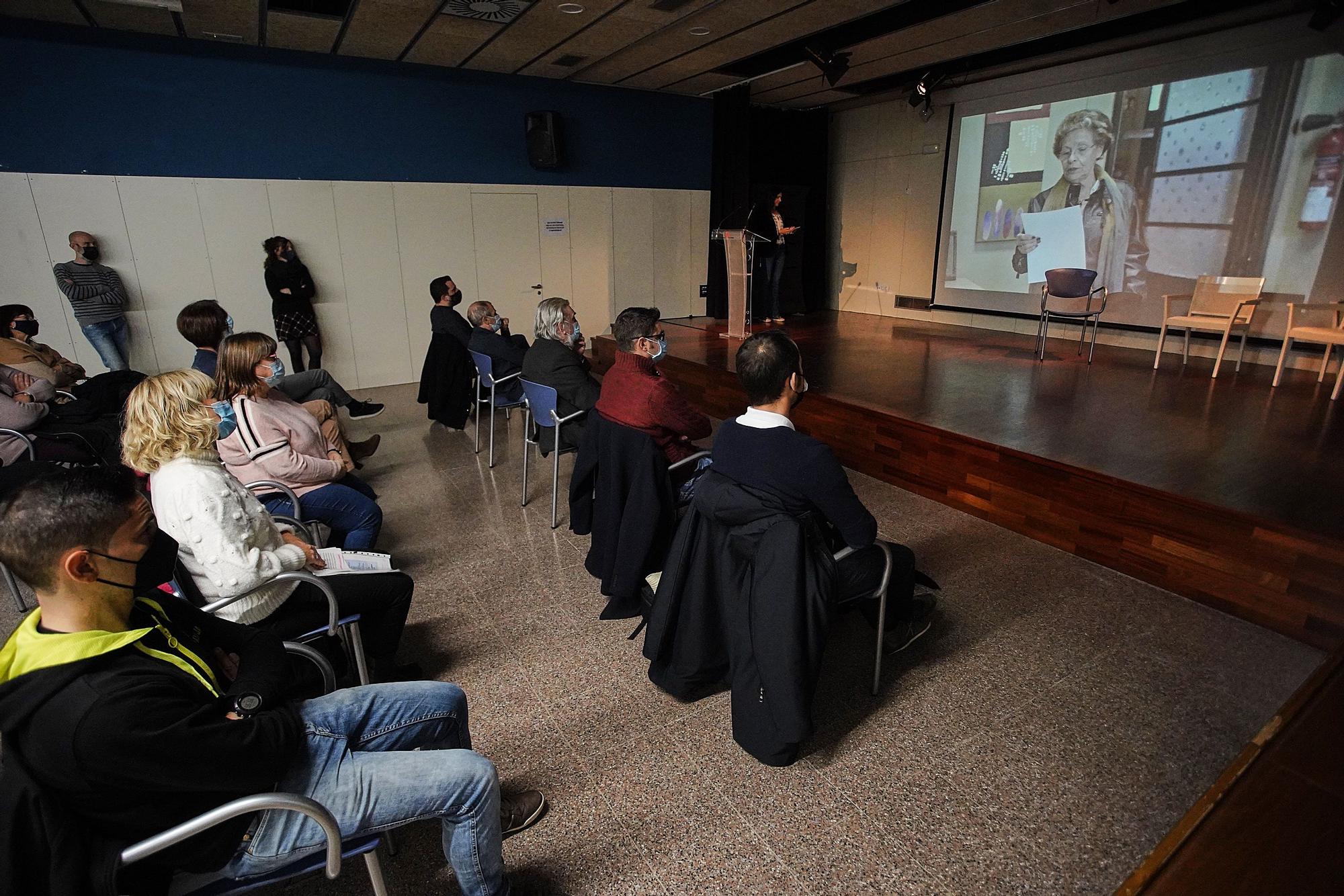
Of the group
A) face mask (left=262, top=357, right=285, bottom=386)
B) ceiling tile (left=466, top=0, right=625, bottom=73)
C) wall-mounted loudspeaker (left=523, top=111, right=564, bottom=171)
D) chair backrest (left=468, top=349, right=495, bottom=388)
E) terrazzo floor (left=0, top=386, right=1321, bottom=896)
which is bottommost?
terrazzo floor (left=0, top=386, right=1321, bottom=896)

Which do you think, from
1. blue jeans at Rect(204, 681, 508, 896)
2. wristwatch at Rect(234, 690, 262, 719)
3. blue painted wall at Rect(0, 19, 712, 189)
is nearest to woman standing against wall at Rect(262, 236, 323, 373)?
blue painted wall at Rect(0, 19, 712, 189)

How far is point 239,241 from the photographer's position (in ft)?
22.1

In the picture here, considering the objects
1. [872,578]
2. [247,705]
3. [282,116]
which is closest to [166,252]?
[282,116]

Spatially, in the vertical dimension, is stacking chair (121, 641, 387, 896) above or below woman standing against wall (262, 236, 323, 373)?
below

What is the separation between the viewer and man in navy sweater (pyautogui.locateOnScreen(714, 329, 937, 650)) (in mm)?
1998

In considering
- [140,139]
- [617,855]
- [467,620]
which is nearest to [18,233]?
[140,139]

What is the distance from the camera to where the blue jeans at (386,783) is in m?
1.27

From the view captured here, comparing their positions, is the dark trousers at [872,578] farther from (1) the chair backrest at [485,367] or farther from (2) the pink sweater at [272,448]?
(1) the chair backrest at [485,367]

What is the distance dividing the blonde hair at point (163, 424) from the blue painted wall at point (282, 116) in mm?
5976

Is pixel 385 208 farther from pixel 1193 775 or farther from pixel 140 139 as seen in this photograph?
pixel 1193 775

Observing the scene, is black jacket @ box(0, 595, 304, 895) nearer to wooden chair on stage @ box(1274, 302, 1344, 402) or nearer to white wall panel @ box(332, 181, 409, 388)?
wooden chair on stage @ box(1274, 302, 1344, 402)

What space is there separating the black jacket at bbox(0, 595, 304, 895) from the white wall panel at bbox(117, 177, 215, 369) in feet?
21.5

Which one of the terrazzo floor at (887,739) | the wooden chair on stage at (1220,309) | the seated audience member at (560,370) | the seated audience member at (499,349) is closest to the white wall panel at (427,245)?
the seated audience member at (499,349)

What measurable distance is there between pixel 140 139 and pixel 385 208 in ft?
6.91
